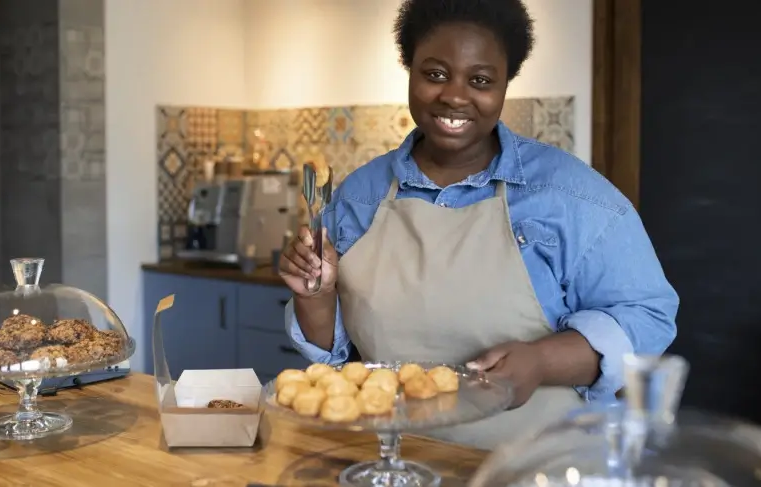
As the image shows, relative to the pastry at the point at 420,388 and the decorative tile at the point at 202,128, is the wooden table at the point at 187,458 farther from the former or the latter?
the decorative tile at the point at 202,128

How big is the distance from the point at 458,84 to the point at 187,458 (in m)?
0.78

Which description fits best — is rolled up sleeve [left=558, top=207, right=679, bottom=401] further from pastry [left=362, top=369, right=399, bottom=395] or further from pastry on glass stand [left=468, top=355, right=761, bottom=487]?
pastry on glass stand [left=468, top=355, right=761, bottom=487]

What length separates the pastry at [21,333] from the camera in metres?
1.67

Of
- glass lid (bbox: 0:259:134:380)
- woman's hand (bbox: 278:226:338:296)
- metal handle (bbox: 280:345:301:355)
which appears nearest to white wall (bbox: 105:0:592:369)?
metal handle (bbox: 280:345:301:355)

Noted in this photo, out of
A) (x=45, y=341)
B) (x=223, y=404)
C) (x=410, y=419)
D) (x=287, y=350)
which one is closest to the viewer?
(x=410, y=419)

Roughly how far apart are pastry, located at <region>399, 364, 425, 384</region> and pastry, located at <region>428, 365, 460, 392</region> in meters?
0.02

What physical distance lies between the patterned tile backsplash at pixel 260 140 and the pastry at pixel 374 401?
105 inches

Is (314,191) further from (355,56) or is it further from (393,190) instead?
(355,56)

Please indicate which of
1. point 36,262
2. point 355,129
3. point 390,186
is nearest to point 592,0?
point 355,129

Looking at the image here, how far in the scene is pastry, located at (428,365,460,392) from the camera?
1401mm

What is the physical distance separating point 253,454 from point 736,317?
217 cm

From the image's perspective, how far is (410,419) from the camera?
1.25 m

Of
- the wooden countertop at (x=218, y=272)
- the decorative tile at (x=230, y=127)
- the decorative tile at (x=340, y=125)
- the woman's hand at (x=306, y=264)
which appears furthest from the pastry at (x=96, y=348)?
the decorative tile at (x=230, y=127)

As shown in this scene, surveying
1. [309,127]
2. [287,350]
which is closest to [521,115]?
[309,127]
